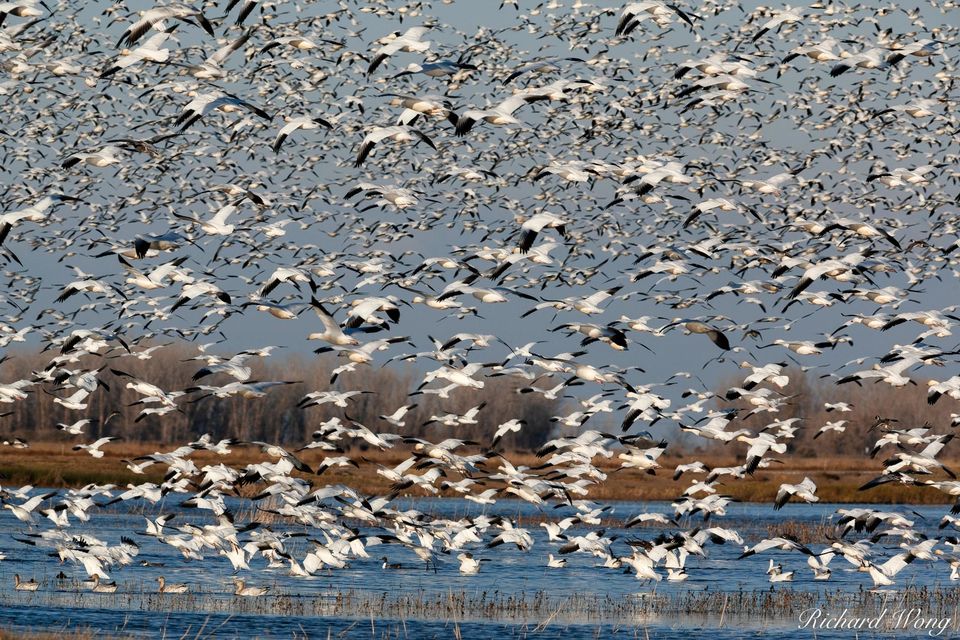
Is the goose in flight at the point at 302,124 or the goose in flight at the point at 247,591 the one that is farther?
the goose in flight at the point at 247,591

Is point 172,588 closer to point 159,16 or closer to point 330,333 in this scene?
point 330,333

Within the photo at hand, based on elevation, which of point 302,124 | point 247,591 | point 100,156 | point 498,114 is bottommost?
→ point 247,591

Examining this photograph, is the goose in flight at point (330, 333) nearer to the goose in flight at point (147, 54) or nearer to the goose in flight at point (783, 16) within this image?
the goose in flight at point (147, 54)

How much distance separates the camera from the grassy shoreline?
168 ft

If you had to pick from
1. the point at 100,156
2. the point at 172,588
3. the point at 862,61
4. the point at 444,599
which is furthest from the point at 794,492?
the point at 100,156

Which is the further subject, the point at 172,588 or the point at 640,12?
the point at 172,588

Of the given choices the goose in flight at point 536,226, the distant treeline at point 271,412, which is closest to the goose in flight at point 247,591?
the goose in flight at point 536,226

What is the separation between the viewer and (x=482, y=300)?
2322 centimetres

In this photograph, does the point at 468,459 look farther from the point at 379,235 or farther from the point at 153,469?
the point at 153,469

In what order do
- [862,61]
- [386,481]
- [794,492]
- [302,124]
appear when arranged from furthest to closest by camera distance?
1. [386,481]
2. [794,492]
3. [302,124]
4. [862,61]

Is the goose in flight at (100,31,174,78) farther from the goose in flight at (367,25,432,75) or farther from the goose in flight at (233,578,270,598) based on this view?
the goose in flight at (233,578,270,598)

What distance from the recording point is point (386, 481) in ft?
183

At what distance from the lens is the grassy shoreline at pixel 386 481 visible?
51094mm

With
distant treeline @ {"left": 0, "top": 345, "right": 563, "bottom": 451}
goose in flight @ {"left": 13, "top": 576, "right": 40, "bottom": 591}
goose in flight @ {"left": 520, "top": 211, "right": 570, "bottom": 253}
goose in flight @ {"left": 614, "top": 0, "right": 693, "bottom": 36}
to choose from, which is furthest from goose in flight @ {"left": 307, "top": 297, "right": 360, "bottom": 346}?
distant treeline @ {"left": 0, "top": 345, "right": 563, "bottom": 451}
